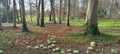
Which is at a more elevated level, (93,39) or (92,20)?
(92,20)

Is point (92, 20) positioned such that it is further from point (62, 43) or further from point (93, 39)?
point (62, 43)

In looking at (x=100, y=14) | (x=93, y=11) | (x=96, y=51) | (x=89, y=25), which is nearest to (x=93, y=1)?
(x=93, y=11)

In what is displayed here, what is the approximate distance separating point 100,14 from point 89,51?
4403 cm

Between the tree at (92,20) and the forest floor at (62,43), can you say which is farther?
the tree at (92,20)

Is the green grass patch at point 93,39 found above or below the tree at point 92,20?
below

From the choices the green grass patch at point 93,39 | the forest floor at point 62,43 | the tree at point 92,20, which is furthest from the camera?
the tree at point 92,20

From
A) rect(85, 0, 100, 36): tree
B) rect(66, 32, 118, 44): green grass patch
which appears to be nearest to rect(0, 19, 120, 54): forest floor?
rect(66, 32, 118, 44): green grass patch

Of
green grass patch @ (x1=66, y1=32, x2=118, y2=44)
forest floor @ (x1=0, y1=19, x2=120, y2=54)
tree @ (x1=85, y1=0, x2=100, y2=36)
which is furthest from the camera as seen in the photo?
tree @ (x1=85, y1=0, x2=100, y2=36)

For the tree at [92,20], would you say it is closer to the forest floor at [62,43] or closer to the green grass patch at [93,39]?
the forest floor at [62,43]

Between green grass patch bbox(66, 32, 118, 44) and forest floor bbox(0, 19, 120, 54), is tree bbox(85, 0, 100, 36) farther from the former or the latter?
green grass patch bbox(66, 32, 118, 44)

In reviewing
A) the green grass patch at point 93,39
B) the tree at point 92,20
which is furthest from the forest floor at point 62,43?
the tree at point 92,20

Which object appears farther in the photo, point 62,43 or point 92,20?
point 92,20

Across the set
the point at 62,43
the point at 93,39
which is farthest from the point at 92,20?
the point at 62,43

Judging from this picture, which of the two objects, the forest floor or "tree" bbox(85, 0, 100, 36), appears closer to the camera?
the forest floor
